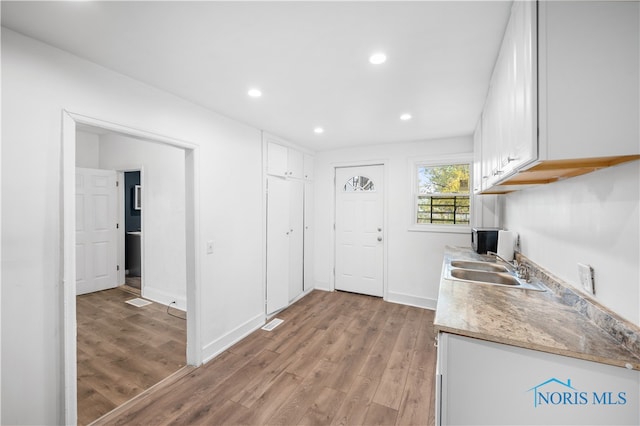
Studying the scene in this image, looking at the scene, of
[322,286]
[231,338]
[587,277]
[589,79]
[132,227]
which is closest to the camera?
[589,79]

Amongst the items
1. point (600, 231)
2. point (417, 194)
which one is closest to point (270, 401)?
point (600, 231)

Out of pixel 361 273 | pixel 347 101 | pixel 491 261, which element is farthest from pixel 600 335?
pixel 361 273

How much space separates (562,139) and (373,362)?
7.46 ft

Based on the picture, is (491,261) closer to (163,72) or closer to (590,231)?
(590,231)

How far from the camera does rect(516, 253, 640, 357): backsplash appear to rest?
0.96 m

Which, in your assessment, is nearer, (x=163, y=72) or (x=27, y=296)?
(x=27, y=296)

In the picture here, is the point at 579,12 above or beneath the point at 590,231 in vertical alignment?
above

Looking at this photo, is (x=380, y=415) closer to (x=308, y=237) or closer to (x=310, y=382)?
(x=310, y=382)

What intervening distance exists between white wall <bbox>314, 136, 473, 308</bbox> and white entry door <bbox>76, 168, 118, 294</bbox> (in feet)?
12.5

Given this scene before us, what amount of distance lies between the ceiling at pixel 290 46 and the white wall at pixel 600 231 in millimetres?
916

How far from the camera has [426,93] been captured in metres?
2.22

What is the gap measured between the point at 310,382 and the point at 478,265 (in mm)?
1836

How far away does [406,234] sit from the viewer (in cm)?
392

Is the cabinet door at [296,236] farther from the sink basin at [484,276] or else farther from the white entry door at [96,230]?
the white entry door at [96,230]
